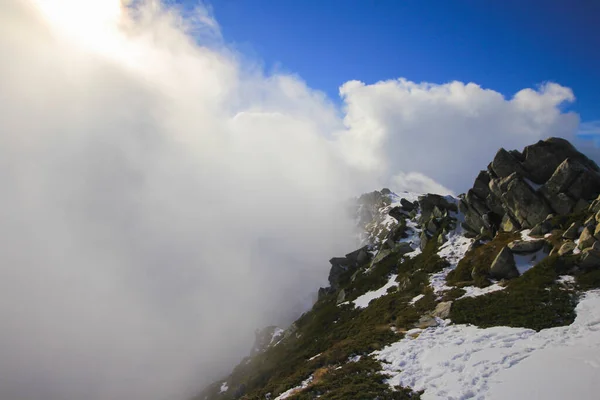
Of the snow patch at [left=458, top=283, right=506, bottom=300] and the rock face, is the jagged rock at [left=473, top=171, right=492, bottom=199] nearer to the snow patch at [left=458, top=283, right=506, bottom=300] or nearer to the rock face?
the rock face

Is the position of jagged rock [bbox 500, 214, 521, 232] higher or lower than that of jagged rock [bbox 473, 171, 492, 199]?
lower

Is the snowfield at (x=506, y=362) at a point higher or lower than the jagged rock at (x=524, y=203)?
lower

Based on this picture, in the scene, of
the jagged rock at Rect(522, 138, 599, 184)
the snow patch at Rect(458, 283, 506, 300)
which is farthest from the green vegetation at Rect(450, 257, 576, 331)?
the jagged rock at Rect(522, 138, 599, 184)

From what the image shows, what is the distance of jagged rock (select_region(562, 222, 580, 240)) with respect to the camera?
108ft

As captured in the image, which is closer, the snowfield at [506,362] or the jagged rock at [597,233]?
the snowfield at [506,362]

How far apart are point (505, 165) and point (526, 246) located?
49.7 ft

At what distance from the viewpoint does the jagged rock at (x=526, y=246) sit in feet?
116

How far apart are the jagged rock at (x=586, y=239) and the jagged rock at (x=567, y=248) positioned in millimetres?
598

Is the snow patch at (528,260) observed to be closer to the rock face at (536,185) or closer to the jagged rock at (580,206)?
the rock face at (536,185)

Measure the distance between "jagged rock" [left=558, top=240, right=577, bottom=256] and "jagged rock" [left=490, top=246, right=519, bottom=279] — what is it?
15.3ft

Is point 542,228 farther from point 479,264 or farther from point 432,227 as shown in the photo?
point 432,227

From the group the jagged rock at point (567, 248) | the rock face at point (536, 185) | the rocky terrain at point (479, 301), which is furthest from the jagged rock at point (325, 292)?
the jagged rock at point (567, 248)

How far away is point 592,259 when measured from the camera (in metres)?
28.1

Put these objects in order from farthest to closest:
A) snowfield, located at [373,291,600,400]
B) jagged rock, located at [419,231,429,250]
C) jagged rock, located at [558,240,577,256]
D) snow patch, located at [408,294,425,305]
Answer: jagged rock, located at [419,231,429,250], snow patch, located at [408,294,425,305], jagged rock, located at [558,240,577,256], snowfield, located at [373,291,600,400]
